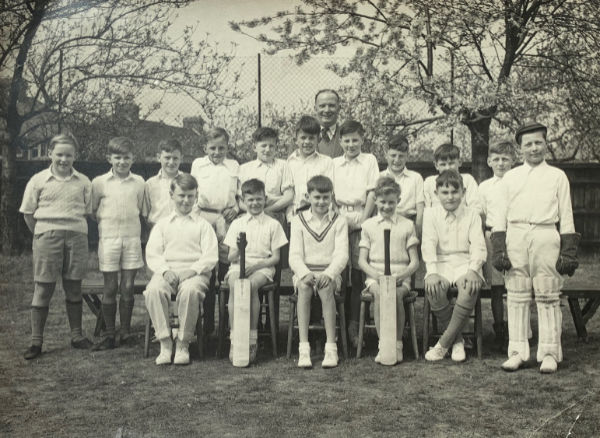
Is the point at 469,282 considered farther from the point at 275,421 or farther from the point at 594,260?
the point at 594,260

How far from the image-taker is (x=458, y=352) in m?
4.82

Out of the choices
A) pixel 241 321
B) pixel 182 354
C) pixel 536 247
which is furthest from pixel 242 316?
pixel 536 247

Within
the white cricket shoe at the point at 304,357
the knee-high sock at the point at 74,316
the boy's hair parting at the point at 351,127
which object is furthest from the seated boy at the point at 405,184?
the knee-high sock at the point at 74,316

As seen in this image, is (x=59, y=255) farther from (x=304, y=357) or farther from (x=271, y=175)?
(x=304, y=357)

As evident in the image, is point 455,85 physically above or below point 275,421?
above

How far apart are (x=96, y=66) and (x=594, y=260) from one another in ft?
24.5

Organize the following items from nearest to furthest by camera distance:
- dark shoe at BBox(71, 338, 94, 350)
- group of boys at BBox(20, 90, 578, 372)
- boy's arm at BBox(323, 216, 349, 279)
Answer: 1. group of boys at BBox(20, 90, 578, 372)
2. boy's arm at BBox(323, 216, 349, 279)
3. dark shoe at BBox(71, 338, 94, 350)

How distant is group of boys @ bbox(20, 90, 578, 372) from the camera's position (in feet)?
15.4

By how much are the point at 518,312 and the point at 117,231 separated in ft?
9.81

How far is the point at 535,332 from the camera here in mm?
5805

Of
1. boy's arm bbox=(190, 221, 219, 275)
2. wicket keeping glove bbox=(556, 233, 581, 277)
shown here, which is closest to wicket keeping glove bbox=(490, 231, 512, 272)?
wicket keeping glove bbox=(556, 233, 581, 277)

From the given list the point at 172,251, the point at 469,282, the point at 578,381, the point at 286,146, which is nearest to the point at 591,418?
the point at 578,381

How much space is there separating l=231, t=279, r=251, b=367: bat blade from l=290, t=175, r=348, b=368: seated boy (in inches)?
14.6

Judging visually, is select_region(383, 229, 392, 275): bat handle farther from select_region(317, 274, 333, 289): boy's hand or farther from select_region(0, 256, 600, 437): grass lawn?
select_region(0, 256, 600, 437): grass lawn
